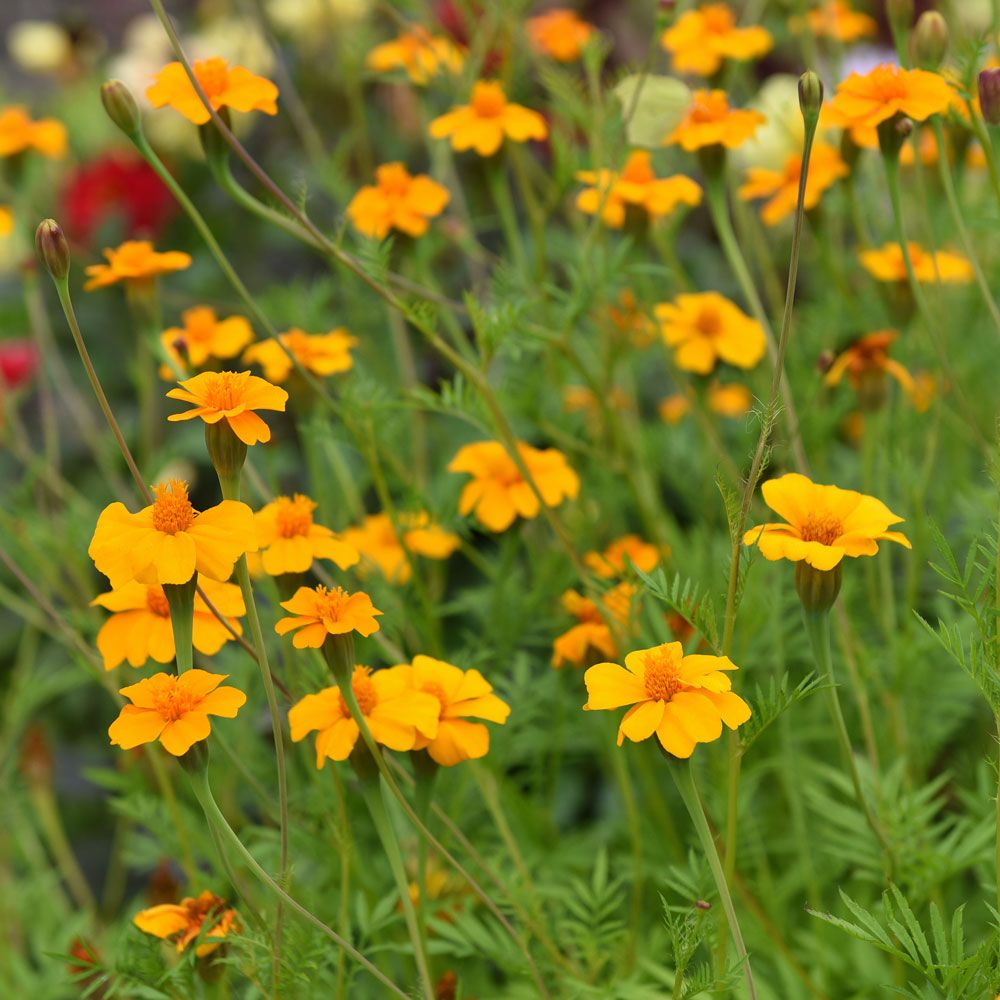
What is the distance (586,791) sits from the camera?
2.99ft

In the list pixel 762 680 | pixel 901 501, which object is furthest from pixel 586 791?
pixel 901 501

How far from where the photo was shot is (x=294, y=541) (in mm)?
487

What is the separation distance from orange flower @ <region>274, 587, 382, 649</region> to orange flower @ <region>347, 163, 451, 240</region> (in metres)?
0.29

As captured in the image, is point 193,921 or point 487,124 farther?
point 487,124

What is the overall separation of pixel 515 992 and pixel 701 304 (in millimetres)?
376

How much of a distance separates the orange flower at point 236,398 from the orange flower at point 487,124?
304 mm

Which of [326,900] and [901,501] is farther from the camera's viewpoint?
[901,501]

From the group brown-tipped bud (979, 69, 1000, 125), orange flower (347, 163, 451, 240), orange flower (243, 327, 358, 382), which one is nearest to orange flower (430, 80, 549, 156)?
orange flower (347, 163, 451, 240)

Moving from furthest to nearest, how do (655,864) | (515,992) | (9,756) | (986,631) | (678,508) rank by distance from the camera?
(678,508), (9,756), (655,864), (515,992), (986,631)

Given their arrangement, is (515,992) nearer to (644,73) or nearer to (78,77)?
(644,73)

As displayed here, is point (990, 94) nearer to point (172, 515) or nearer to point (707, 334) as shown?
point (707, 334)

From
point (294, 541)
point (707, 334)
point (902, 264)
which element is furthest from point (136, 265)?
point (902, 264)

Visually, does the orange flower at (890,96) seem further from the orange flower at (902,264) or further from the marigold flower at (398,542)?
the marigold flower at (398,542)

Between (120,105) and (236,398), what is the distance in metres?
0.16
